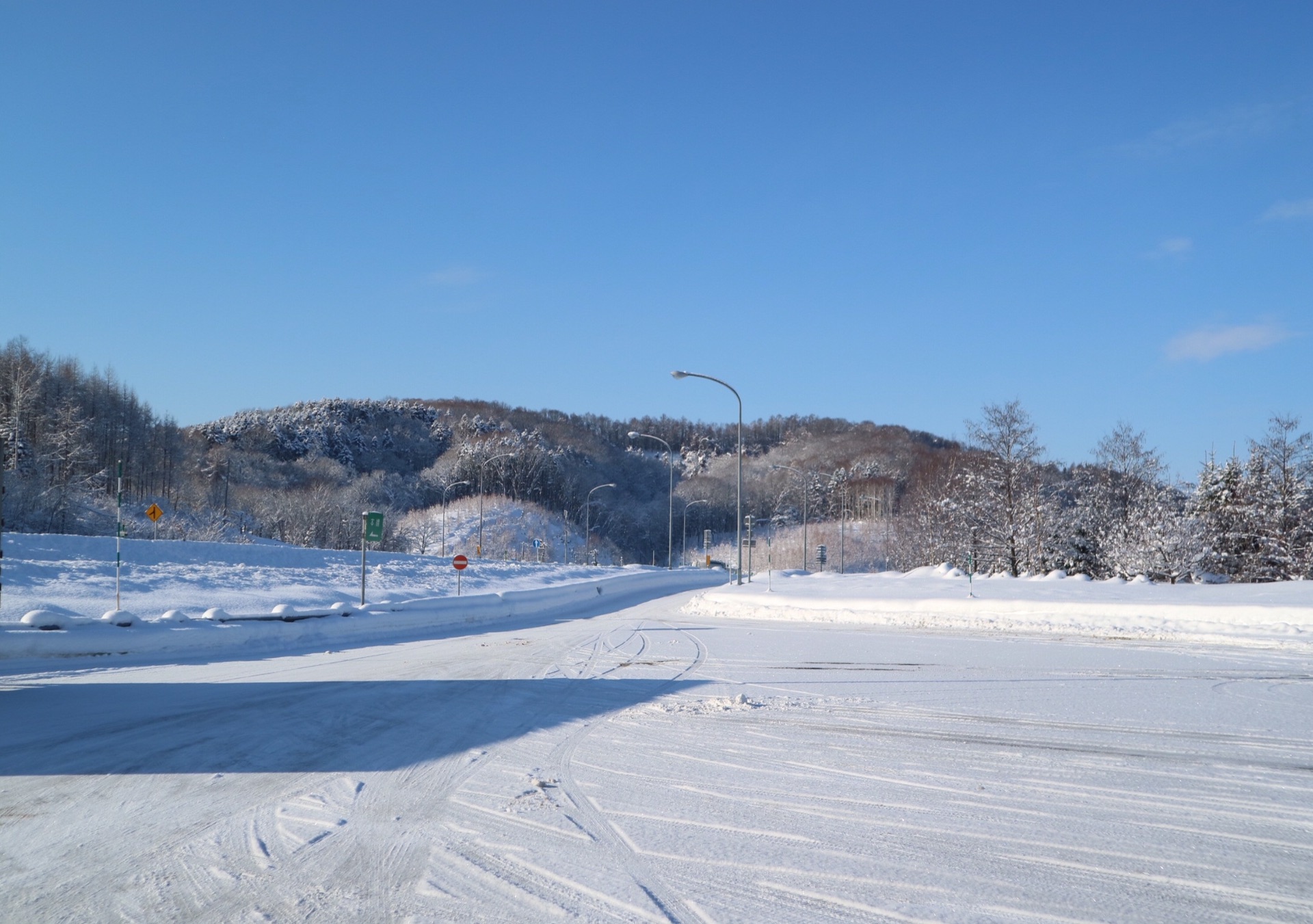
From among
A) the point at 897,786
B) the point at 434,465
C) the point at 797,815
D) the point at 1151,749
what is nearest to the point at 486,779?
the point at 797,815

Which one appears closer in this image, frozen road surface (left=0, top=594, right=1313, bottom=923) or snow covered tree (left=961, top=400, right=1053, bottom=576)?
frozen road surface (left=0, top=594, right=1313, bottom=923)

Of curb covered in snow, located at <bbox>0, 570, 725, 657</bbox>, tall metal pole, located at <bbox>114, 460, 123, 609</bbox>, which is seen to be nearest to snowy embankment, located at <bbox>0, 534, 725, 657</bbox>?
curb covered in snow, located at <bbox>0, 570, 725, 657</bbox>

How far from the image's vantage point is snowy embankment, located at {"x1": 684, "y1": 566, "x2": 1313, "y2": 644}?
20500 millimetres

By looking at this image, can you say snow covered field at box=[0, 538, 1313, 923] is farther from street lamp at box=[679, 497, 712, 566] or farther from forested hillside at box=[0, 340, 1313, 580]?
street lamp at box=[679, 497, 712, 566]

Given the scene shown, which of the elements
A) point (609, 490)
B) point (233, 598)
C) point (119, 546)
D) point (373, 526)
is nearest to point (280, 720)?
point (119, 546)

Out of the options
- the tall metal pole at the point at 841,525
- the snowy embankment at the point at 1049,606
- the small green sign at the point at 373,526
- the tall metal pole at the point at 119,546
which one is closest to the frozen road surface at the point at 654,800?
the tall metal pole at the point at 119,546

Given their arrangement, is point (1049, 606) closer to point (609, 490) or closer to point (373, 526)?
point (373, 526)

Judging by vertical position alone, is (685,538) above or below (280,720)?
above

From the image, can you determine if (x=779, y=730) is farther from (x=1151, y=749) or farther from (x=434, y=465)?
(x=434, y=465)

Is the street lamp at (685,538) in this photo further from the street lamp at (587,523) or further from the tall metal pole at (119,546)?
the tall metal pole at (119,546)

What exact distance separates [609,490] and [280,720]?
174m

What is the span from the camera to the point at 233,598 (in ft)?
90.6

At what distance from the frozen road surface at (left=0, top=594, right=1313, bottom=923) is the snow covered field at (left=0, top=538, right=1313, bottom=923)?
0.03 m

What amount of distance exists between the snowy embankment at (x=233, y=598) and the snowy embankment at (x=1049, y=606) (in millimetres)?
9937
